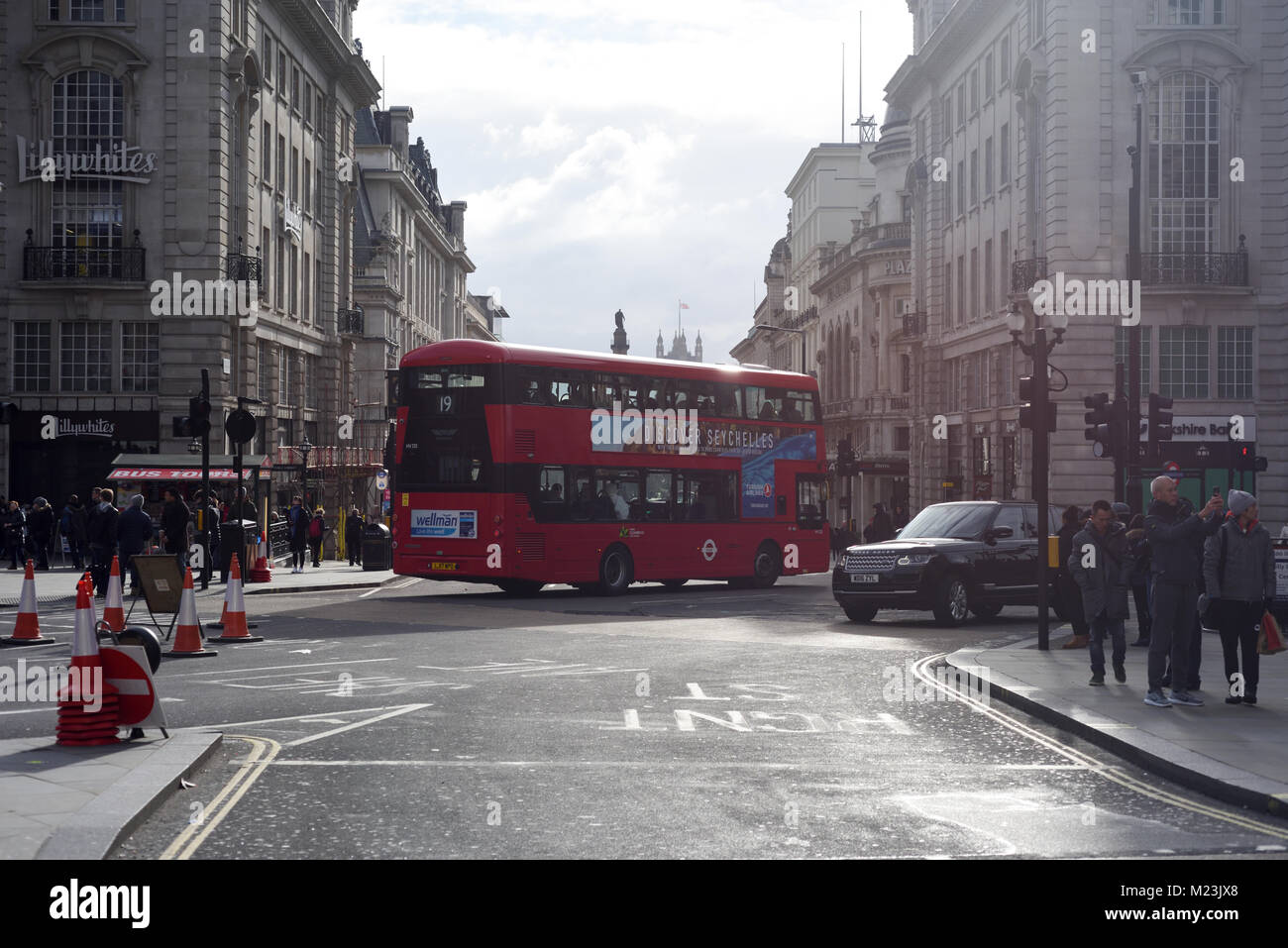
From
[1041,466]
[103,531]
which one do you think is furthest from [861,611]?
[103,531]

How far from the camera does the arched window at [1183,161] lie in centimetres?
4009

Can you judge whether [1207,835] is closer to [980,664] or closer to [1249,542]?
[1249,542]

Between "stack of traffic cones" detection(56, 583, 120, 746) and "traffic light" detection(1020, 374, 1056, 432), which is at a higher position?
"traffic light" detection(1020, 374, 1056, 432)

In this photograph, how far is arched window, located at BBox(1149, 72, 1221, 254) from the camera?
40.1 metres

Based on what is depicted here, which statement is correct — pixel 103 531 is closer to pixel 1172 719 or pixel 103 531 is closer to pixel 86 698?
pixel 86 698

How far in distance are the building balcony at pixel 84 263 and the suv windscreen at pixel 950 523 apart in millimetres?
25303

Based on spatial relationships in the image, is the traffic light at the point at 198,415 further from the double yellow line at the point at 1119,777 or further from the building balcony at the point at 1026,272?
the building balcony at the point at 1026,272

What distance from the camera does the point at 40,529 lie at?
3659cm

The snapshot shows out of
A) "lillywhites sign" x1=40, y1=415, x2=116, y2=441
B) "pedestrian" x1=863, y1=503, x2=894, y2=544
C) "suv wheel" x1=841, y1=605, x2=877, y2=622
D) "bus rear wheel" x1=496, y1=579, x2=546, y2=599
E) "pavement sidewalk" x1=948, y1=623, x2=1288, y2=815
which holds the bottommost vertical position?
"bus rear wheel" x1=496, y1=579, x2=546, y2=599

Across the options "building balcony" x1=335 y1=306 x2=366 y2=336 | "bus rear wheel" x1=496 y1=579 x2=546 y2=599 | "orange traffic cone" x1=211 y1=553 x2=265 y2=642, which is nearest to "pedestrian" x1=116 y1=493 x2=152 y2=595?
"orange traffic cone" x1=211 y1=553 x2=265 y2=642

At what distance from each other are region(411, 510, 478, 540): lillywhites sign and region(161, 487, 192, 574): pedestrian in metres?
3.99

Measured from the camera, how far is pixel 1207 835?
794cm

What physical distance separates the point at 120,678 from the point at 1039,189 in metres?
36.1

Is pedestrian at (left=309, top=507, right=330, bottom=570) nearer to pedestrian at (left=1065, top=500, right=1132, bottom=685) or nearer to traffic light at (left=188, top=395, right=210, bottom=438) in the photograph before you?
traffic light at (left=188, top=395, right=210, bottom=438)
